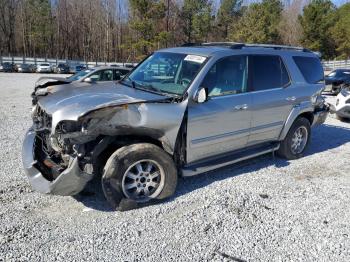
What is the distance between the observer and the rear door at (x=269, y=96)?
5297 millimetres

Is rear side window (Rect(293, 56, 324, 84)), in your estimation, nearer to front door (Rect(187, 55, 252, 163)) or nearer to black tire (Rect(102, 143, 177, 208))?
front door (Rect(187, 55, 252, 163))

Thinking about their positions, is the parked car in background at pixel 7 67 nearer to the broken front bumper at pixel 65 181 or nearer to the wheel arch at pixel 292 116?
the wheel arch at pixel 292 116

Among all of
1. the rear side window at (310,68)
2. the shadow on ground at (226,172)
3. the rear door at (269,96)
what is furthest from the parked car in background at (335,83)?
the rear door at (269,96)

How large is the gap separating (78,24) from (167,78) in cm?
6950

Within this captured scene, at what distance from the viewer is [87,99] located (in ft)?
13.2

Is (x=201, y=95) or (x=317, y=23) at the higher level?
(x=317, y=23)

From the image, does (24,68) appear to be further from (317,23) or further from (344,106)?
(317,23)

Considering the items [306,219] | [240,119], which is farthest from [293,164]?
[306,219]

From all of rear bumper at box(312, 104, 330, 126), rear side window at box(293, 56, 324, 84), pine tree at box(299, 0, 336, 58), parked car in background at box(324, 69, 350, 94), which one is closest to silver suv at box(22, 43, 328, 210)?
rear side window at box(293, 56, 324, 84)

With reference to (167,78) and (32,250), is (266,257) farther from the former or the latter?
(167,78)

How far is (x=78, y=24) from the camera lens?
68.8 m

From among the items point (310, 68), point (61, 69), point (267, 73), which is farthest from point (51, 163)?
point (61, 69)

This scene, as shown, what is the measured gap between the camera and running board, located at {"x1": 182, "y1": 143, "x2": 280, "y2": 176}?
4.61m

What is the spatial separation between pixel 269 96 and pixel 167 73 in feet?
5.52
